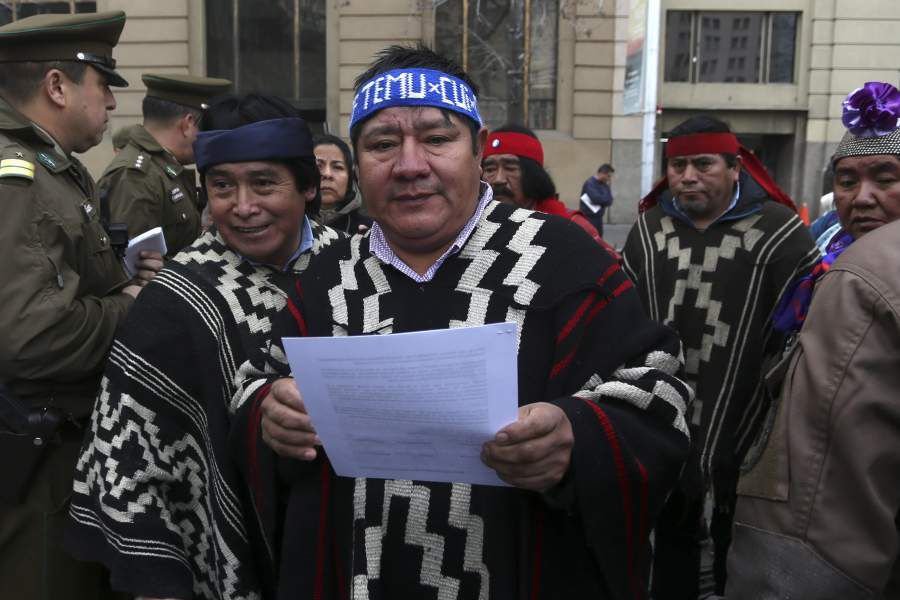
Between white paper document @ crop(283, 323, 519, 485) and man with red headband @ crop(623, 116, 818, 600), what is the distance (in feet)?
7.11

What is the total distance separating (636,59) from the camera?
1105 cm

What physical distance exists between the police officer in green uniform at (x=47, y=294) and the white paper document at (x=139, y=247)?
0.05 m

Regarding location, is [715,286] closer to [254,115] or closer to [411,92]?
[254,115]

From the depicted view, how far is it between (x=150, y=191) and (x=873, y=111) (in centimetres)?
319

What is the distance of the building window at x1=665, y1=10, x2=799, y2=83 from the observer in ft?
58.2

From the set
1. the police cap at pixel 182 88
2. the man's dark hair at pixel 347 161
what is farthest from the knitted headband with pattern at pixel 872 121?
the police cap at pixel 182 88

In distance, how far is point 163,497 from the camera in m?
2.20

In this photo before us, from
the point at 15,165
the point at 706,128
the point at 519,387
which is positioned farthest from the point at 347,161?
the point at 519,387

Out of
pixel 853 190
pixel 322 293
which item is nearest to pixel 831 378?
pixel 322 293

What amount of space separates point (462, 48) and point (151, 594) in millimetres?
14911

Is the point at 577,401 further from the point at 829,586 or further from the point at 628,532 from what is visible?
the point at 829,586

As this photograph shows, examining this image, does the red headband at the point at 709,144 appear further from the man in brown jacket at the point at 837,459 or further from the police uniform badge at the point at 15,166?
the police uniform badge at the point at 15,166

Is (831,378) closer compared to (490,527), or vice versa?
(831,378)

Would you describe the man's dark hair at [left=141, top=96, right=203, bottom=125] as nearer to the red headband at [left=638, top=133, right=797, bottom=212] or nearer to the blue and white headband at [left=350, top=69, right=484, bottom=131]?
Answer: the red headband at [left=638, top=133, right=797, bottom=212]
